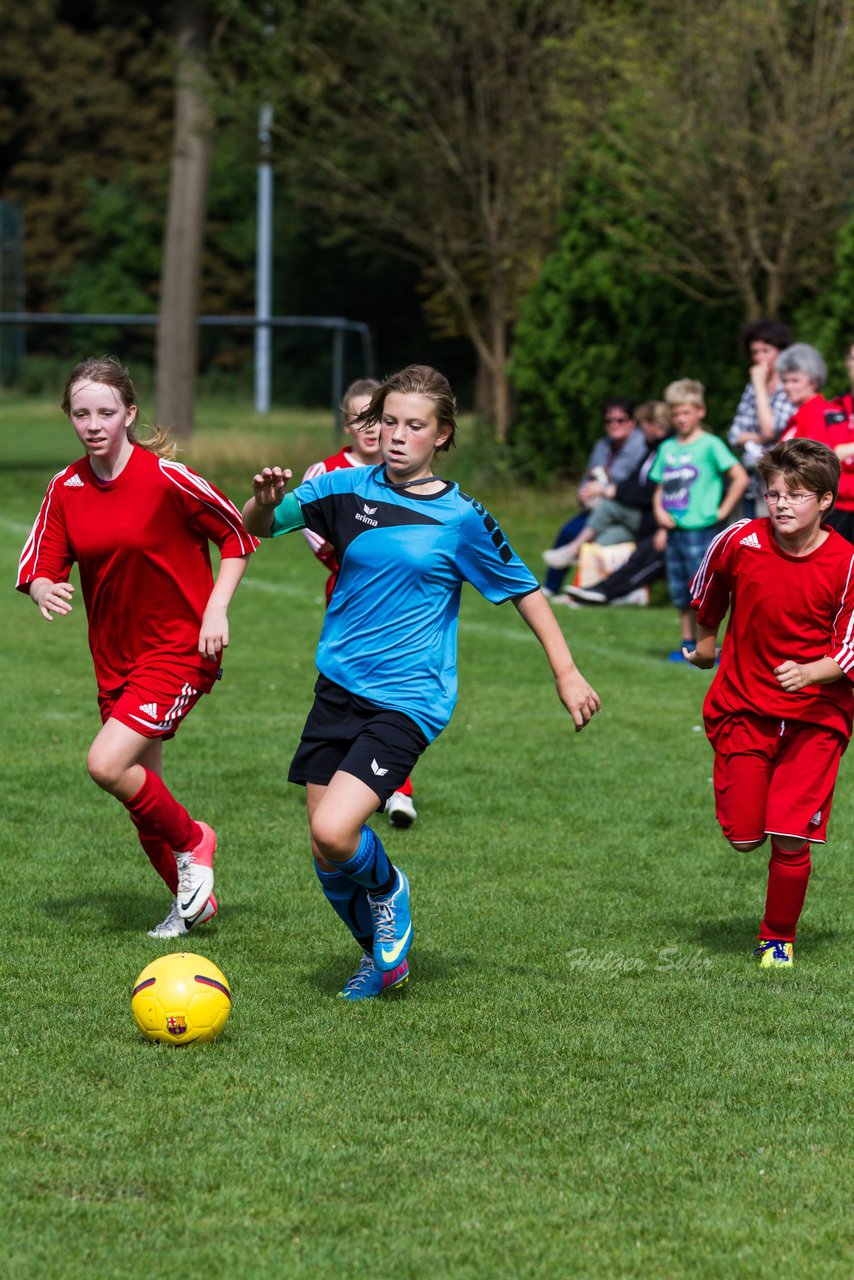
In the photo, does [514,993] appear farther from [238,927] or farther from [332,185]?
[332,185]

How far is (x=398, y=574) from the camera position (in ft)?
16.7

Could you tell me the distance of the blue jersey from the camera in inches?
201

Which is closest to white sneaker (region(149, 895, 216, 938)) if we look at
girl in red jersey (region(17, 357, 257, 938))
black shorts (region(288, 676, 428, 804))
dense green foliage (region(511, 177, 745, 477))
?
girl in red jersey (region(17, 357, 257, 938))

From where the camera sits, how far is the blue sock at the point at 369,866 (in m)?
5.02

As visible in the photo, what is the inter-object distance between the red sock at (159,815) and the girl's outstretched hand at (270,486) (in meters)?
1.26

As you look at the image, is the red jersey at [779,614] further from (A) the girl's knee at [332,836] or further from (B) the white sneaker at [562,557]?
(B) the white sneaker at [562,557]

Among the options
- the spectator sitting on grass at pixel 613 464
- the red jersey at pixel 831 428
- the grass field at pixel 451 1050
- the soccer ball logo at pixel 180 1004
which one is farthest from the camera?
the spectator sitting on grass at pixel 613 464

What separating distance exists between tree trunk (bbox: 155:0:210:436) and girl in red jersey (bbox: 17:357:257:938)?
20.7 metres

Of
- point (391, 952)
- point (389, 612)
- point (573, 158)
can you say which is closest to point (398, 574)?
point (389, 612)

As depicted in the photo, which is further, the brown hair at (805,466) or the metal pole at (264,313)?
the metal pole at (264,313)

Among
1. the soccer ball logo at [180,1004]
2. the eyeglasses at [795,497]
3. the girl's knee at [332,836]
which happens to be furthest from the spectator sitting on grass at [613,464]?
the soccer ball logo at [180,1004]

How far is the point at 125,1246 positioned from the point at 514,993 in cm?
199

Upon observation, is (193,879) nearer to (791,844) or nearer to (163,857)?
(163,857)

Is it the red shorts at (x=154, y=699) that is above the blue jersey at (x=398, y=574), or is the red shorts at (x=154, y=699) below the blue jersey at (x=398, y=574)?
below
